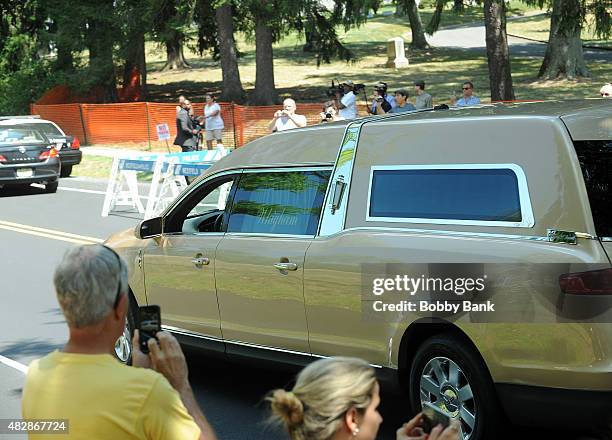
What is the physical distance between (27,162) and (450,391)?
748 inches

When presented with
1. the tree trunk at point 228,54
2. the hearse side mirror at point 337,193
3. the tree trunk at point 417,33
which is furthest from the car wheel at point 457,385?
the tree trunk at point 417,33

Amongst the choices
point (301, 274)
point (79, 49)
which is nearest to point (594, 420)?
point (301, 274)

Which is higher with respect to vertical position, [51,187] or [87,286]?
[87,286]

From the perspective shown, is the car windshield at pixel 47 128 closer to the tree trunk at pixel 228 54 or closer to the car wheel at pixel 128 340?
the tree trunk at pixel 228 54

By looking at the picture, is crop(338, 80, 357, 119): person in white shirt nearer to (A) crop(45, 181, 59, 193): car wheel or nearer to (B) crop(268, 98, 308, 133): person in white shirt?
(B) crop(268, 98, 308, 133): person in white shirt

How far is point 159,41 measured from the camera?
3638 cm

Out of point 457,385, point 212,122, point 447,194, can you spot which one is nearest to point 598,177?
point 447,194

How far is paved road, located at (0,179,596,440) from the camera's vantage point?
24.4 feet

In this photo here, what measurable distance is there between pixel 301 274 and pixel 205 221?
5.60 feet

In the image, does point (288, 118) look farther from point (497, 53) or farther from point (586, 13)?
point (497, 53)

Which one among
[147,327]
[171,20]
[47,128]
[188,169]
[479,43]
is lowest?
[479,43]

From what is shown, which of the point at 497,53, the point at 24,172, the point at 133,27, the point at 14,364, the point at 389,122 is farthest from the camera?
the point at 133,27

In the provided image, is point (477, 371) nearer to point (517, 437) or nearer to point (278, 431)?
point (517, 437)

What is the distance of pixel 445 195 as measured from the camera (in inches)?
249
